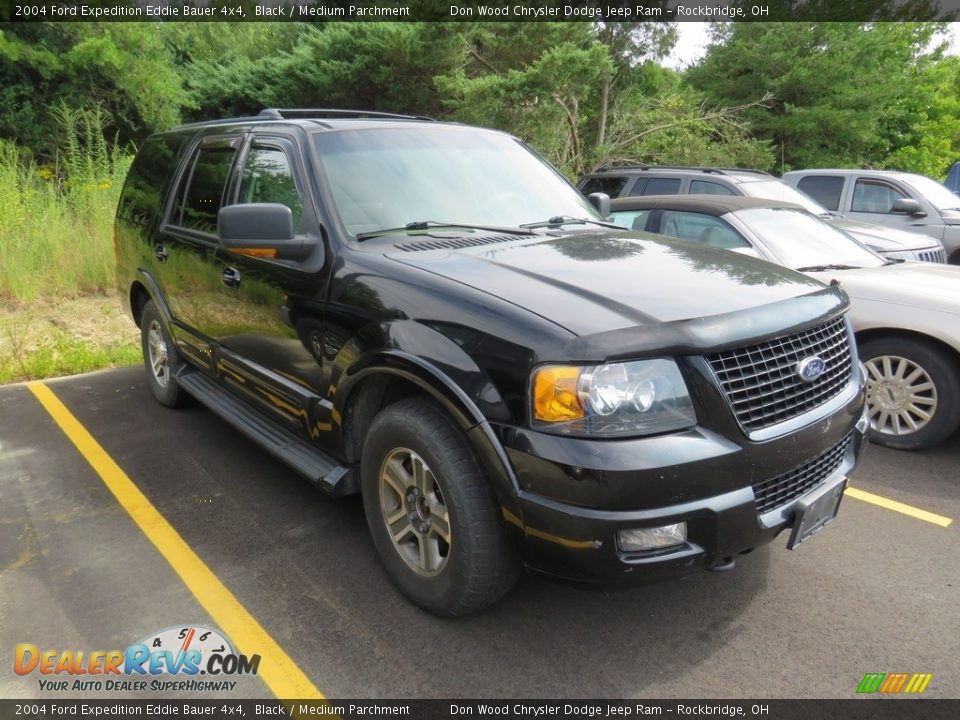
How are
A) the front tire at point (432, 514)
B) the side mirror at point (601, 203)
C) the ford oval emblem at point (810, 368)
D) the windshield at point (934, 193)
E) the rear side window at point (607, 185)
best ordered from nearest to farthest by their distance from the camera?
the front tire at point (432, 514) < the ford oval emblem at point (810, 368) < the side mirror at point (601, 203) < the rear side window at point (607, 185) < the windshield at point (934, 193)

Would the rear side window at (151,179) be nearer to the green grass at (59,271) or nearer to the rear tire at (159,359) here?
the rear tire at (159,359)

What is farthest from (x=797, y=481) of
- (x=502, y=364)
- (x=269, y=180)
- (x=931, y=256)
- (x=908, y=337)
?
(x=931, y=256)

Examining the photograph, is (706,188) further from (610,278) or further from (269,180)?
(610,278)

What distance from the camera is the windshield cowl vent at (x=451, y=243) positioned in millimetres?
3053

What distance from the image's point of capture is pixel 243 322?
3727mm

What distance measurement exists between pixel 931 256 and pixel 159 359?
26.9 feet

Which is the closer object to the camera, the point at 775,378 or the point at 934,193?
the point at 775,378

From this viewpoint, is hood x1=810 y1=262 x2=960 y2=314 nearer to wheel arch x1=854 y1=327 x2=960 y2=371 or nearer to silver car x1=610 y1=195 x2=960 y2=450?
silver car x1=610 y1=195 x2=960 y2=450

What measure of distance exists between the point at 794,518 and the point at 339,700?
1.73 m

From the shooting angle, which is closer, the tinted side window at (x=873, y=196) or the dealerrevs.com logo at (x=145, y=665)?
Answer: the dealerrevs.com logo at (x=145, y=665)

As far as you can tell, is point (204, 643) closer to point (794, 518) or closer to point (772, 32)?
point (794, 518)

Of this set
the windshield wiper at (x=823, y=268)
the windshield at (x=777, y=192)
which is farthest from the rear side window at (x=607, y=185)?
the windshield wiper at (x=823, y=268)

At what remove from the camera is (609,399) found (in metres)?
2.23

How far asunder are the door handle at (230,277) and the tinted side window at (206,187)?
33cm
